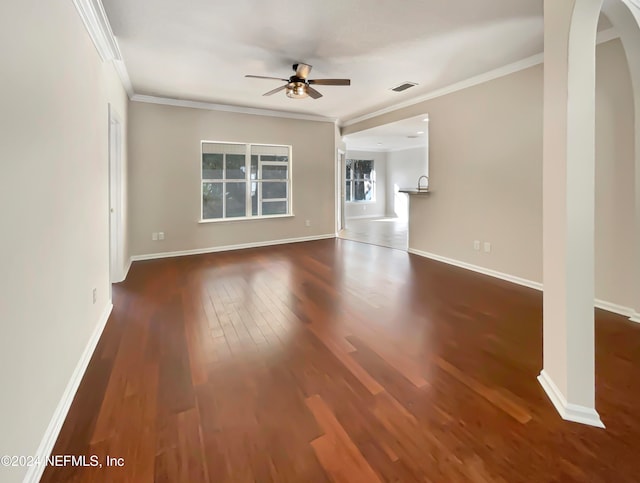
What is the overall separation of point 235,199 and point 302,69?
10.5 feet

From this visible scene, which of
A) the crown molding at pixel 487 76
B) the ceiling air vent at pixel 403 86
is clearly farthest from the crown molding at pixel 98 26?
the crown molding at pixel 487 76

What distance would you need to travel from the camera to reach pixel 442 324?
9.37ft

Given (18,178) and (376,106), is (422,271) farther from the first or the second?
(18,178)

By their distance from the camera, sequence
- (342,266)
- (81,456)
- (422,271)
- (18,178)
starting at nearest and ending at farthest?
1. (18,178)
2. (81,456)
3. (422,271)
4. (342,266)

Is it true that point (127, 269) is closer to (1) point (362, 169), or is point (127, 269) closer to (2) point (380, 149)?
(1) point (362, 169)

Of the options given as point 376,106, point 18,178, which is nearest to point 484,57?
point 376,106

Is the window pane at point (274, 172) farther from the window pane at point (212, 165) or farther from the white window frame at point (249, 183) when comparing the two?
the window pane at point (212, 165)

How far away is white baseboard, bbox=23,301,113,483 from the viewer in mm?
1331

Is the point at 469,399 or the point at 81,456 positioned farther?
the point at 469,399

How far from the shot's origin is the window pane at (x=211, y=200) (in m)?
6.05

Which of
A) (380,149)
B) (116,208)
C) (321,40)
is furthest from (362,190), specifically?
(116,208)

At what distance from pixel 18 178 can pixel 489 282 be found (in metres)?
4.49

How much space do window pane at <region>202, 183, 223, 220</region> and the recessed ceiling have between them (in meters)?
3.38

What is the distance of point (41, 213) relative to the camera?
1539 mm
